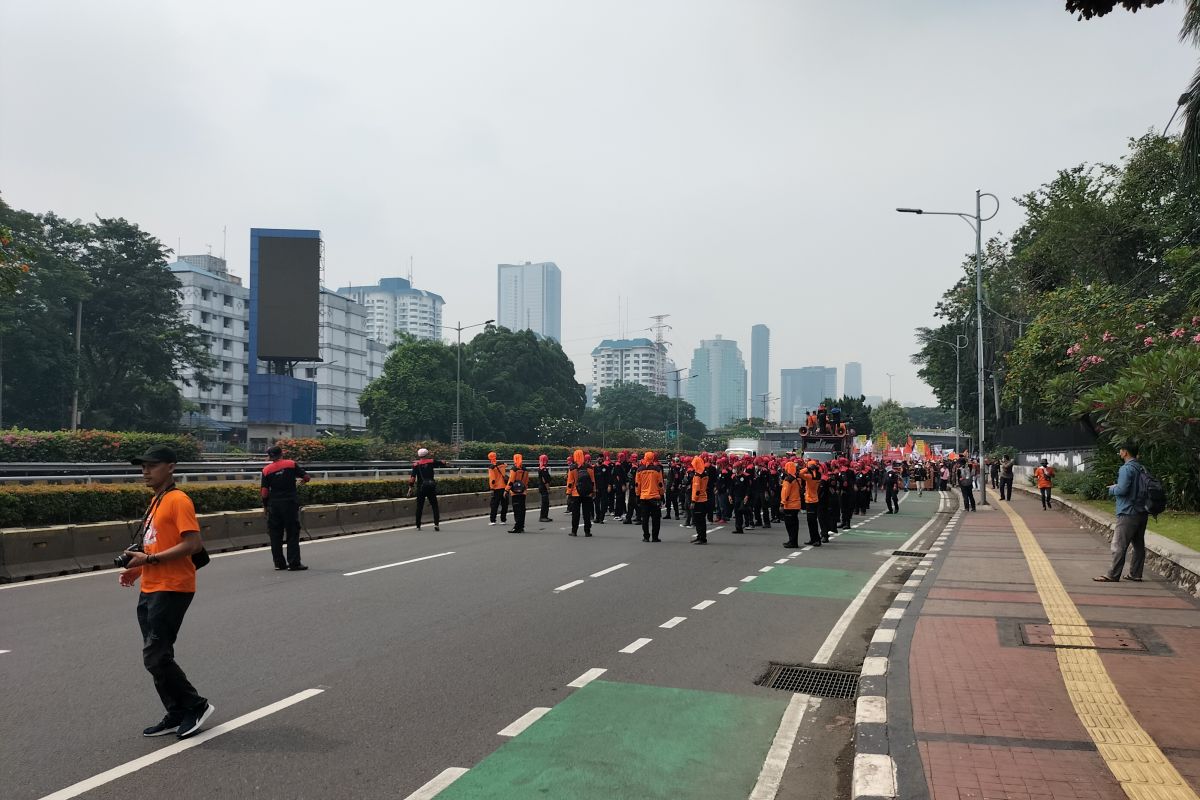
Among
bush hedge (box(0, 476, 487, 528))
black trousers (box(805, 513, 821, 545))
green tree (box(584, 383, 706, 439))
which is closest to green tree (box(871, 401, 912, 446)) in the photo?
green tree (box(584, 383, 706, 439))

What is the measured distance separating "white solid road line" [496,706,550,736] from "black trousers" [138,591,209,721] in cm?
185

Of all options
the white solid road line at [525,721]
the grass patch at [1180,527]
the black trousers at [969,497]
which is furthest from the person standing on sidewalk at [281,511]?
the black trousers at [969,497]

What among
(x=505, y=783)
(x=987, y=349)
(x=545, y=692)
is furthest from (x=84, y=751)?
(x=987, y=349)

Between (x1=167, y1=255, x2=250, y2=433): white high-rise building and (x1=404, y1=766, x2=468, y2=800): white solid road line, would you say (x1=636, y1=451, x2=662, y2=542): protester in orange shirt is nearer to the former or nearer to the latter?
(x1=404, y1=766, x2=468, y2=800): white solid road line

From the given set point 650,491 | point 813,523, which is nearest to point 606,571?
point 650,491

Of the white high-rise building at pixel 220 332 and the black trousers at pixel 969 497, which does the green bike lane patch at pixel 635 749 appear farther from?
the white high-rise building at pixel 220 332

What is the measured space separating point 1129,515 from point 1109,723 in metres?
6.62

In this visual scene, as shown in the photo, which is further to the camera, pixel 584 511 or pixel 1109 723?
pixel 584 511

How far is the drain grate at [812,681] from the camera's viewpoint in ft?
22.7

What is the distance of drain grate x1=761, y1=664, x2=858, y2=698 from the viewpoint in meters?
6.92

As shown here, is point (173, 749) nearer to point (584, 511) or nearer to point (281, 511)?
point (281, 511)

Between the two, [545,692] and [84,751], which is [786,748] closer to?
[545,692]

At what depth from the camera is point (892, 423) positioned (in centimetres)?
13712

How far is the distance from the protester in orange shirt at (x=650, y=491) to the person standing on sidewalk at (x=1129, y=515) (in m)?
7.89
